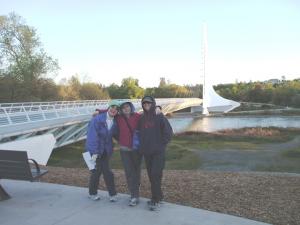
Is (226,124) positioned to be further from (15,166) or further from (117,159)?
(15,166)

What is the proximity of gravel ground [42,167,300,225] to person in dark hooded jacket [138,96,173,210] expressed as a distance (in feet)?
2.28

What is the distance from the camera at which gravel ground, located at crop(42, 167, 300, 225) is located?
20.7ft

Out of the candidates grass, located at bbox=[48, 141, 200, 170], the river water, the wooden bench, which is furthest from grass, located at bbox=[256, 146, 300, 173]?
the river water

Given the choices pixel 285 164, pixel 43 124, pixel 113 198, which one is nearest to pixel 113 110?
pixel 113 198

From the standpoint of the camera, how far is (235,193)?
7.25 meters

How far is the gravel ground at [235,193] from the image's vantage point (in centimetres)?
630

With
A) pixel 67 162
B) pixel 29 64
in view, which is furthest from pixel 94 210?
pixel 29 64

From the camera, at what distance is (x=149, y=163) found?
6562 mm

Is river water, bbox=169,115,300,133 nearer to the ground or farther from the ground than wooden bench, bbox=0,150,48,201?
nearer to the ground

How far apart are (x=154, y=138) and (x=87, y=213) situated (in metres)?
1.29

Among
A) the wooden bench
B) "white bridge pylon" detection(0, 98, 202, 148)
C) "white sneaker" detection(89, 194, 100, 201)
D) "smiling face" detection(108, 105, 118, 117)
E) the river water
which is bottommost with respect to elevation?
the river water

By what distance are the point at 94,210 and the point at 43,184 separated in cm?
210

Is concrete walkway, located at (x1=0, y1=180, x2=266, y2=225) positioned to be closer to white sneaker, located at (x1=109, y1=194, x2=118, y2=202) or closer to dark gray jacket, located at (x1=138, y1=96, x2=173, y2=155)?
white sneaker, located at (x1=109, y1=194, x2=118, y2=202)

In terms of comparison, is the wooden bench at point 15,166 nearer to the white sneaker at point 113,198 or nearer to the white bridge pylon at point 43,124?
the white sneaker at point 113,198
